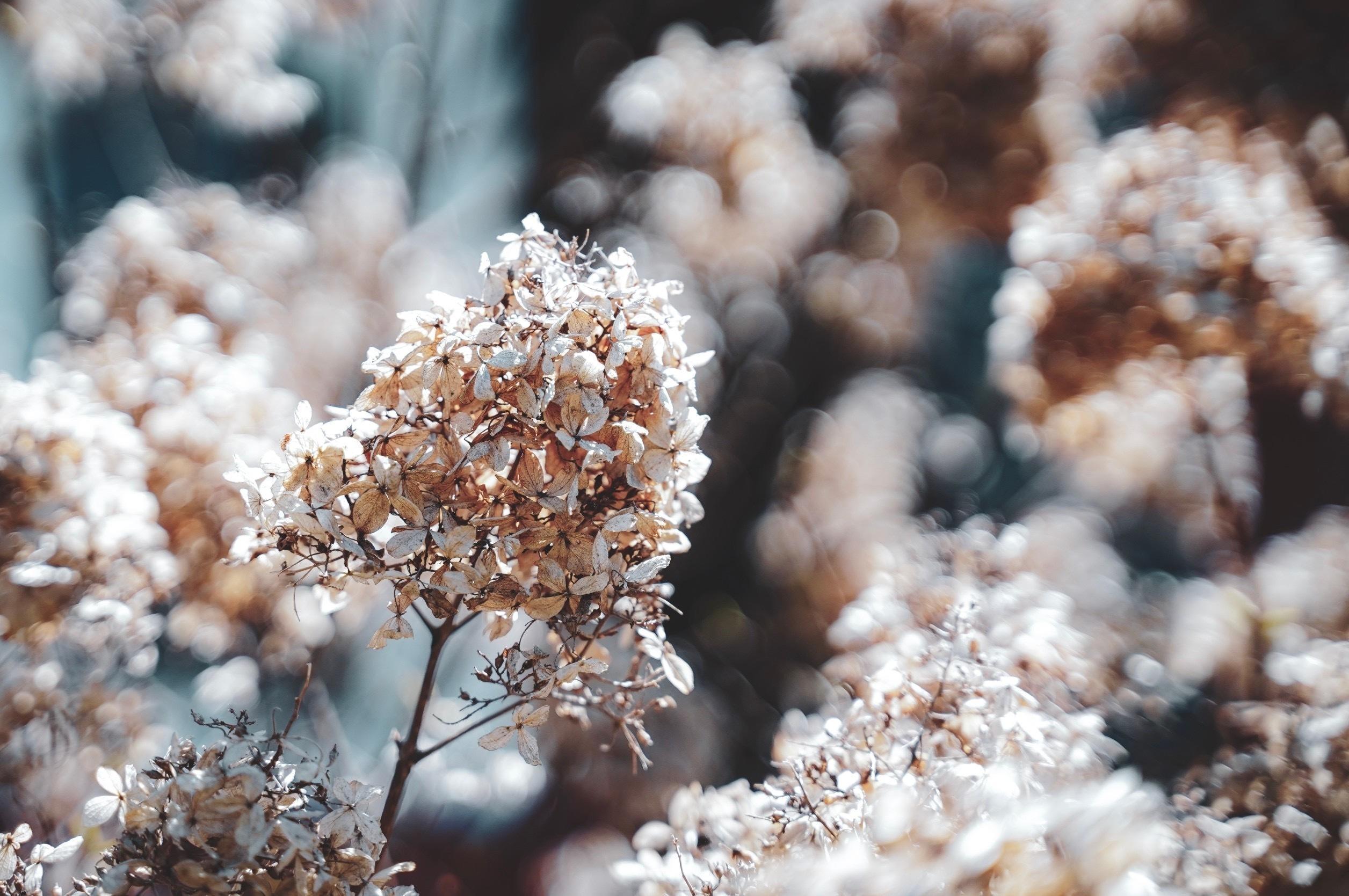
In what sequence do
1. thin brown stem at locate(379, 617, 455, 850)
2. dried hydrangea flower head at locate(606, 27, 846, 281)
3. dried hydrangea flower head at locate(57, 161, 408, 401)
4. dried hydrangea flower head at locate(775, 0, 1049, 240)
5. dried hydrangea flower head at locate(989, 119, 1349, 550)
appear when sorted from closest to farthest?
1. thin brown stem at locate(379, 617, 455, 850)
2. dried hydrangea flower head at locate(989, 119, 1349, 550)
3. dried hydrangea flower head at locate(57, 161, 408, 401)
4. dried hydrangea flower head at locate(775, 0, 1049, 240)
5. dried hydrangea flower head at locate(606, 27, 846, 281)

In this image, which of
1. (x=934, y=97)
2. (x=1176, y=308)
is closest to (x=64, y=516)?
(x=1176, y=308)

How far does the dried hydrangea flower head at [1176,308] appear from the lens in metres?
0.99

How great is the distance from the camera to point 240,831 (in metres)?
0.44

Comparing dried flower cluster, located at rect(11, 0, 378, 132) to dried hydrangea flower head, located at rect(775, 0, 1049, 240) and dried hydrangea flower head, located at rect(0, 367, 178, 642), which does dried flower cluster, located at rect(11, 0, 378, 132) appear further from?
dried hydrangea flower head, located at rect(775, 0, 1049, 240)

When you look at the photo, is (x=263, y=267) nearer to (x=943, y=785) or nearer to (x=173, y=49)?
(x=173, y=49)

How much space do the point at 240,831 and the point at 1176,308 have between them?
1.26 m

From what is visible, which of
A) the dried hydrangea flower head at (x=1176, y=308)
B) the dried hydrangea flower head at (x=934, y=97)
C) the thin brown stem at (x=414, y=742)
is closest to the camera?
the thin brown stem at (x=414, y=742)

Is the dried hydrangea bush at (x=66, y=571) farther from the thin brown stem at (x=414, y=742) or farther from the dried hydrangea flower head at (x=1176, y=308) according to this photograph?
the dried hydrangea flower head at (x=1176, y=308)

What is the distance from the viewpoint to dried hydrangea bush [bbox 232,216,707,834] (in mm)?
466

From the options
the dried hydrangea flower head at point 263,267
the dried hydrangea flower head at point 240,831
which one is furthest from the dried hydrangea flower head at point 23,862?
the dried hydrangea flower head at point 263,267

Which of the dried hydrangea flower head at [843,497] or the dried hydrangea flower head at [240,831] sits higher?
the dried hydrangea flower head at [240,831]

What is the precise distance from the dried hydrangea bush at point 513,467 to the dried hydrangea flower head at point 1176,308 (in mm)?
937

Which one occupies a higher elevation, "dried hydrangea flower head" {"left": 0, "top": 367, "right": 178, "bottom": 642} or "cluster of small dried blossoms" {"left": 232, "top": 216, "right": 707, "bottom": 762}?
"cluster of small dried blossoms" {"left": 232, "top": 216, "right": 707, "bottom": 762}

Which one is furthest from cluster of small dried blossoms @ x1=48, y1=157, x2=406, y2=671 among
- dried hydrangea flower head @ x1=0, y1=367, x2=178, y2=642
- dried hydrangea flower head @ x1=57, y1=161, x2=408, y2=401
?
dried hydrangea flower head @ x1=0, y1=367, x2=178, y2=642
